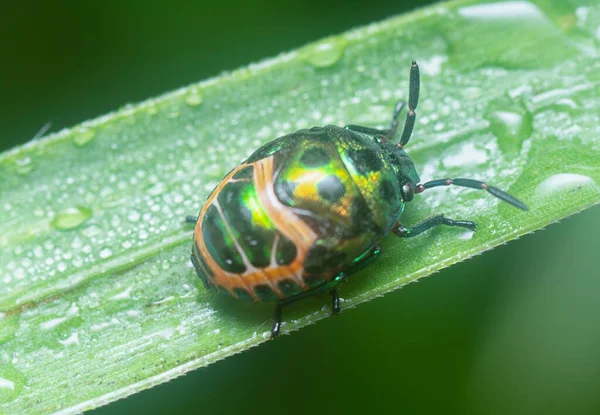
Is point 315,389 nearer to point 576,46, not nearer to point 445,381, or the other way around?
point 445,381

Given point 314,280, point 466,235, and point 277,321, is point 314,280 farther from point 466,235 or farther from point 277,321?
point 466,235

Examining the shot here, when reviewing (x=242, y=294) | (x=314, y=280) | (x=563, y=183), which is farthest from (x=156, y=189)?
(x=563, y=183)

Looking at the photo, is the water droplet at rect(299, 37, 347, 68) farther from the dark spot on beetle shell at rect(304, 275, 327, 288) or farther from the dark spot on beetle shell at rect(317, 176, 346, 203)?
the dark spot on beetle shell at rect(304, 275, 327, 288)

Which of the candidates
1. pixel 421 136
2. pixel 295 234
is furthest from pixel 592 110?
pixel 295 234

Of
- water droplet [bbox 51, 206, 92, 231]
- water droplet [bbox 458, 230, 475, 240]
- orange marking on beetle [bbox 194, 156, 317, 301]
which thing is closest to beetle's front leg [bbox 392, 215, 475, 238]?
water droplet [bbox 458, 230, 475, 240]

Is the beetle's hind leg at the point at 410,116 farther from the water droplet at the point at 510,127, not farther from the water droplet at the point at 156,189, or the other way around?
the water droplet at the point at 156,189

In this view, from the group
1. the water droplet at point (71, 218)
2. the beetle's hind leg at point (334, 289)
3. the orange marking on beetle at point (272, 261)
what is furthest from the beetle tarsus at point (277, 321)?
the water droplet at point (71, 218)
